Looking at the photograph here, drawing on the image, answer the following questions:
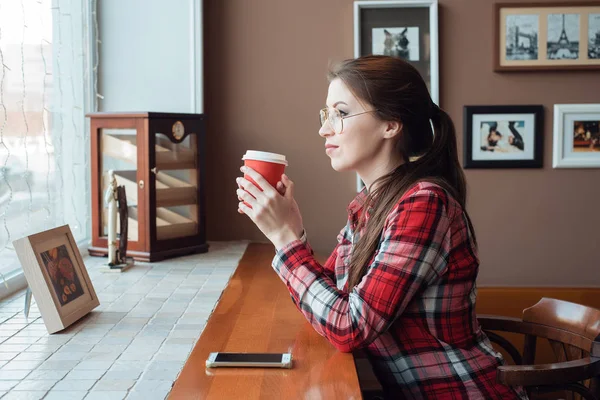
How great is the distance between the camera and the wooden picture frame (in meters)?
1.45

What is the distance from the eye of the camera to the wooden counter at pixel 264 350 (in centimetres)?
112

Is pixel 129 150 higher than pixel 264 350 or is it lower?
higher

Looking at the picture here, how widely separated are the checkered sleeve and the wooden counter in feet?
0.20

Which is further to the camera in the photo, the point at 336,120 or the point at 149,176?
the point at 149,176

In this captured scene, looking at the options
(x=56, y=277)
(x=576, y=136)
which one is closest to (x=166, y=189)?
(x=56, y=277)

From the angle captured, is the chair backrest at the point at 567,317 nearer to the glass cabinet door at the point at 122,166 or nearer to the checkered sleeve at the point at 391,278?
the checkered sleeve at the point at 391,278

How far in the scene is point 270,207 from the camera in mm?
1402

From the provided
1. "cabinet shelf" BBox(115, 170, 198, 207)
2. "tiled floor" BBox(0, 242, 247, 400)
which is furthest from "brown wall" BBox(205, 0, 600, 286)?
"tiled floor" BBox(0, 242, 247, 400)

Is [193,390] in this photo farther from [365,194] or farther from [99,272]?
[99,272]

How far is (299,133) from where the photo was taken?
2775 millimetres

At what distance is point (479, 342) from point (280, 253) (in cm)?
44

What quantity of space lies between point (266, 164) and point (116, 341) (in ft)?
1.52

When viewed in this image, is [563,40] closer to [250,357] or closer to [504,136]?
[504,136]

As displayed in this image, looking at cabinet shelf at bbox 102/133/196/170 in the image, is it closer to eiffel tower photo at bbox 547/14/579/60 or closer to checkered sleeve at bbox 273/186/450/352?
checkered sleeve at bbox 273/186/450/352
